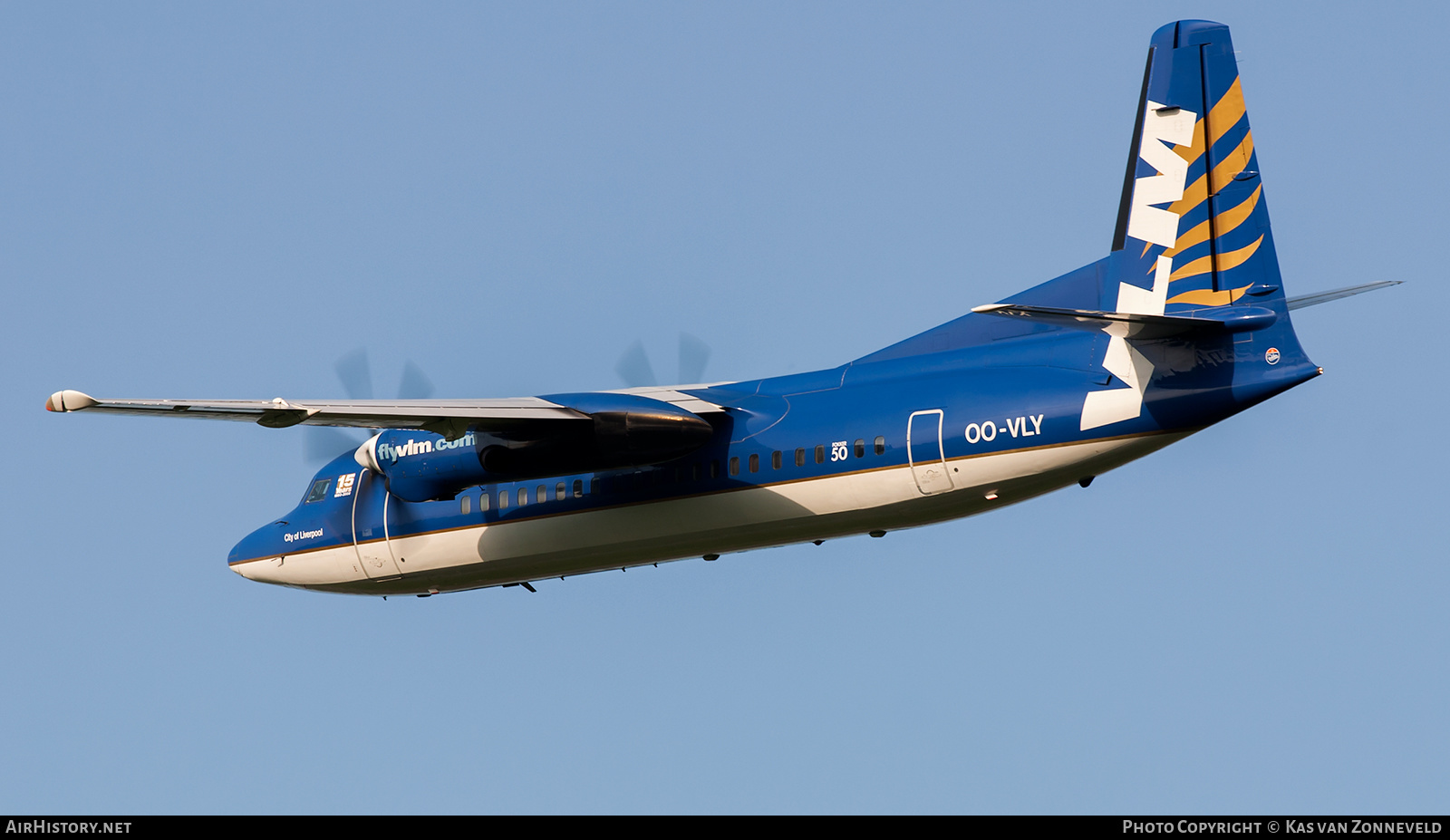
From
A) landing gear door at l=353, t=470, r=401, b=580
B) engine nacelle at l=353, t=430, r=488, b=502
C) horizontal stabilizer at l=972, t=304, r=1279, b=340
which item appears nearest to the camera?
horizontal stabilizer at l=972, t=304, r=1279, b=340

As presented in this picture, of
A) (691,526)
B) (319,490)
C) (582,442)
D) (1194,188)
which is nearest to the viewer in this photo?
(1194,188)

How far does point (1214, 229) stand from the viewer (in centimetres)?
2122

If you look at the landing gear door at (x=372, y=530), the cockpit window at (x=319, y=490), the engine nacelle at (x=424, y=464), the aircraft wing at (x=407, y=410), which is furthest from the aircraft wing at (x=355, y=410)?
the cockpit window at (x=319, y=490)

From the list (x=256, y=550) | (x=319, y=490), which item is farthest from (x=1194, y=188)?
(x=256, y=550)

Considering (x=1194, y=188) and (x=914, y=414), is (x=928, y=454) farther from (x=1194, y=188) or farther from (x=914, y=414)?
(x=1194, y=188)

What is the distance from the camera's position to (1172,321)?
2047 cm

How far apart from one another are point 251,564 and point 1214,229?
16.7 m

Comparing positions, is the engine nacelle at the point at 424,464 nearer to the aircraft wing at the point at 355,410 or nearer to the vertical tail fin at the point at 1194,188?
the aircraft wing at the point at 355,410

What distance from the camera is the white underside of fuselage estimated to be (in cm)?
2194

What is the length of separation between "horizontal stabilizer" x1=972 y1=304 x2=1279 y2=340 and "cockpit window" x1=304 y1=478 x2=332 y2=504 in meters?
12.9

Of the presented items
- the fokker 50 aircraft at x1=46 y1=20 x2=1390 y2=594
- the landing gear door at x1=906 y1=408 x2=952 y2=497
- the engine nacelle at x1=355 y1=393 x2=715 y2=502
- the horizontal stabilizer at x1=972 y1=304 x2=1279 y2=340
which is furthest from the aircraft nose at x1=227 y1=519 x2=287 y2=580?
the horizontal stabilizer at x1=972 y1=304 x2=1279 y2=340

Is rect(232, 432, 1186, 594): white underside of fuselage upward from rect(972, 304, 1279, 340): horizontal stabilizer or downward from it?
downward

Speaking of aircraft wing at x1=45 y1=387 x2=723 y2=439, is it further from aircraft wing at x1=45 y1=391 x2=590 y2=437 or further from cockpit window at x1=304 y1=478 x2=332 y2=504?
cockpit window at x1=304 y1=478 x2=332 y2=504

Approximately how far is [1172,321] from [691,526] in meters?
7.36
